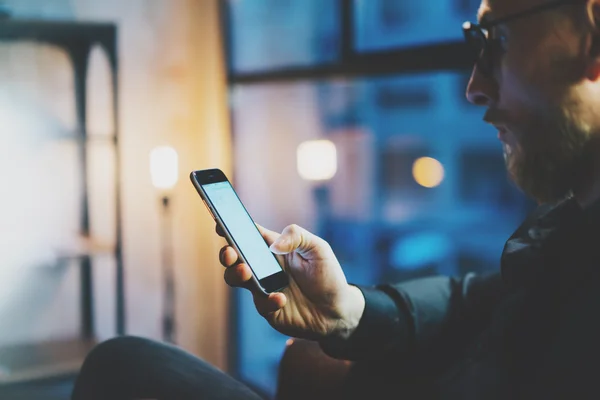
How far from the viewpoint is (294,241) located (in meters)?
0.87

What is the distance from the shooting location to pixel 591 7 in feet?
2.73

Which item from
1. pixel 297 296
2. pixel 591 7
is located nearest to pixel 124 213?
pixel 297 296

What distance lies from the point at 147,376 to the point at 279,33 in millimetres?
2340

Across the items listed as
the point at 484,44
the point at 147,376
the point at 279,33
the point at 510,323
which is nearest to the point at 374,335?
the point at 510,323

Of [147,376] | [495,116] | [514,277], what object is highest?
[495,116]

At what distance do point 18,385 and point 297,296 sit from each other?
1923 mm

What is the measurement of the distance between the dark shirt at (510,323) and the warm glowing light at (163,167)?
187 cm

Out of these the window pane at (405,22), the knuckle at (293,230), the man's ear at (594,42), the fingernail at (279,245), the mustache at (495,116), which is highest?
the window pane at (405,22)

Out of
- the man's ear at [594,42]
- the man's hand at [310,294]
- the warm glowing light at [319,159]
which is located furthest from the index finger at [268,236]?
the warm glowing light at [319,159]

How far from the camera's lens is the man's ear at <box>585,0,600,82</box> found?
2.73ft

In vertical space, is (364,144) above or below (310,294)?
above

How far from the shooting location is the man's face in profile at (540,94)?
87cm

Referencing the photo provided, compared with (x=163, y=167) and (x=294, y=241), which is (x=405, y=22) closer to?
(x=163, y=167)

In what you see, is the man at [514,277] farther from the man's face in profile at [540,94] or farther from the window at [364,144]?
the window at [364,144]
